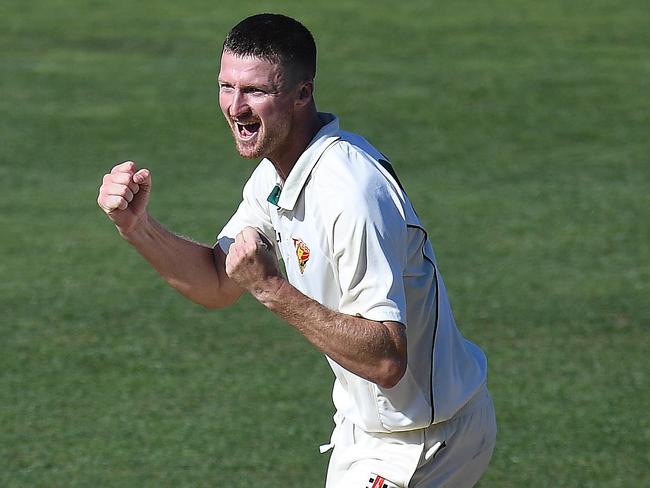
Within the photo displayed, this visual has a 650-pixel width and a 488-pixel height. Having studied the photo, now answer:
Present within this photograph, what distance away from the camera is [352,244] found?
12.8 feet

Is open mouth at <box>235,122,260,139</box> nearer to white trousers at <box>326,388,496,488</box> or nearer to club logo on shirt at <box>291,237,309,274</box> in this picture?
club logo on shirt at <box>291,237,309,274</box>

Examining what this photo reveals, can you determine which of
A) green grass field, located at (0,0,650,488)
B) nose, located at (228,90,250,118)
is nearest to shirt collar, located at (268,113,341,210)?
nose, located at (228,90,250,118)

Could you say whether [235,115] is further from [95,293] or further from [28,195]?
[28,195]

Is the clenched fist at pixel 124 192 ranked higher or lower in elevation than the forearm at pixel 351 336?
higher

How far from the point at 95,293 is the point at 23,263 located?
871mm

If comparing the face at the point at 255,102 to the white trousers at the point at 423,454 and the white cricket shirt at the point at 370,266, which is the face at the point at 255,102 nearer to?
the white cricket shirt at the point at 370,266

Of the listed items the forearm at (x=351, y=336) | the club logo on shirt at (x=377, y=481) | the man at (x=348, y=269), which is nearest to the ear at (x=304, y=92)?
the man at (x=348, y=269)

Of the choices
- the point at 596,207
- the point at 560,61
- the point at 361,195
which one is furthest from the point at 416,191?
the point at 361,195

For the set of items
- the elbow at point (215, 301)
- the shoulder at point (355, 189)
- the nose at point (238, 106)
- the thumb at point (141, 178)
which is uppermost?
the nose at point (238, 106)

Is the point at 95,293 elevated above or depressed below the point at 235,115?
below

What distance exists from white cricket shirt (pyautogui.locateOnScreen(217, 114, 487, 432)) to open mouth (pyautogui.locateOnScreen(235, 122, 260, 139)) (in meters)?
0.16

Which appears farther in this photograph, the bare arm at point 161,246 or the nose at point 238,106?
the bare arm at point 161,246

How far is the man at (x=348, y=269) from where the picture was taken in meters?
3.89

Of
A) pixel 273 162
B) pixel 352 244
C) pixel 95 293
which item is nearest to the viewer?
pixel 352 244
